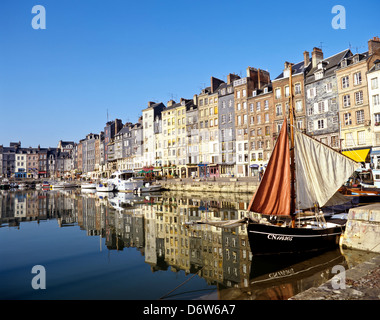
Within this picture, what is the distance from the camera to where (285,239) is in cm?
1049

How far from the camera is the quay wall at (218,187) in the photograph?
116 feet

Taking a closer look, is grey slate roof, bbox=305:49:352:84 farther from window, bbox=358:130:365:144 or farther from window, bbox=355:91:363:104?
window, bbox=358:130:365:144

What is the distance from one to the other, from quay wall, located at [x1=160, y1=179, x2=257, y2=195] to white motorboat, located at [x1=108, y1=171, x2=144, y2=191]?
5.42 m

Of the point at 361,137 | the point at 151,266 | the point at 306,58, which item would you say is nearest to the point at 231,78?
the point at 306,58

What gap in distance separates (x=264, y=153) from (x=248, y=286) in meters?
40.1

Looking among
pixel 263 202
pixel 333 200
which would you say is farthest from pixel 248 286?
pixel 333 200

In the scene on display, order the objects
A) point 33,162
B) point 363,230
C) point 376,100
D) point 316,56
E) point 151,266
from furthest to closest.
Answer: point 33,162 → point 316,56 → point 376,100 → point 151,266 → point 363,230

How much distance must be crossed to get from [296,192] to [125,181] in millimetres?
37701

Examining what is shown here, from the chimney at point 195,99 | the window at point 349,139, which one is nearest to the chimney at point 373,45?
the window at point 349,139

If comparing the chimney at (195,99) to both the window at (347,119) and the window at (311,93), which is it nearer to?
the window at (311,93)

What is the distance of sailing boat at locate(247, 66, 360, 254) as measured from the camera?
10.6 meters

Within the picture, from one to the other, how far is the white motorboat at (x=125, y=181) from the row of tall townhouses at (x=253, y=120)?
120 inches

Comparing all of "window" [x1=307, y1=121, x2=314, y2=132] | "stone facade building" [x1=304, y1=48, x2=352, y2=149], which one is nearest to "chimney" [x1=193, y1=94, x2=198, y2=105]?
"stone facade building" [x1=304, y1=48, x2=352, y2=149]

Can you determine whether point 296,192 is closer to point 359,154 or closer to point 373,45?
point 359,154
